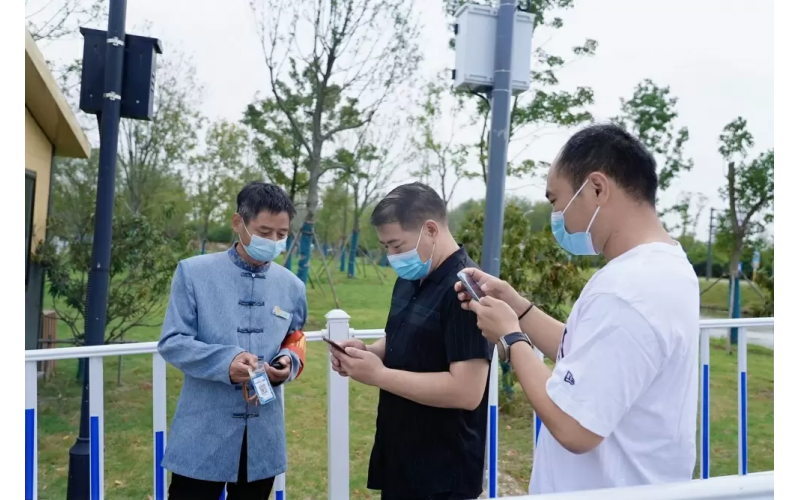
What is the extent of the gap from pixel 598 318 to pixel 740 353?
275 cm

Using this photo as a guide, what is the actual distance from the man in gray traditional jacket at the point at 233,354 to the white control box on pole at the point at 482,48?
139 cm

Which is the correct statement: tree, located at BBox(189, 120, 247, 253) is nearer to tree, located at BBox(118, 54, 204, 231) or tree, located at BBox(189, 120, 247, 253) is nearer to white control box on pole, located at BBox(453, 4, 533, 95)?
tree, located at BBox(118, 54, 204, 231)

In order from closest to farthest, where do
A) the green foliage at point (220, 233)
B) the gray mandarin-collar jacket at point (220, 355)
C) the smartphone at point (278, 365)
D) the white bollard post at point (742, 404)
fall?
the gray mandarin-collar jacket at point (220, 355)
the smartphone at point (278, 365)
the white bollard post at point (742, 404)
the green foliage at point (220, 233)

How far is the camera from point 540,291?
604 cm

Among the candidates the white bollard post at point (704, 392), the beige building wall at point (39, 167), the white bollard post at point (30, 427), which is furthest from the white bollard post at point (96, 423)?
the beige building wall at point (39, 167)

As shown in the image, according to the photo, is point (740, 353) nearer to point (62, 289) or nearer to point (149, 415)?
point (149, 415)

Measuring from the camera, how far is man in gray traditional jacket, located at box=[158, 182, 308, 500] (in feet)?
7.16

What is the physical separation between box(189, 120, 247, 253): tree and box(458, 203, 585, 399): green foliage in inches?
171

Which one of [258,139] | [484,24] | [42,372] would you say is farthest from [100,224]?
[258,139]

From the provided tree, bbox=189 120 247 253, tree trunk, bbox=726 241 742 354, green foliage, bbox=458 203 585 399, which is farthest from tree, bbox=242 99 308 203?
tree trunk, bbox=726 241 742 354

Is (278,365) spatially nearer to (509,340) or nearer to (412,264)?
(412,264)

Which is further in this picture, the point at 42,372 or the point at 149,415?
the point at 42,372

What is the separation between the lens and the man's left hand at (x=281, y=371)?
2239mm

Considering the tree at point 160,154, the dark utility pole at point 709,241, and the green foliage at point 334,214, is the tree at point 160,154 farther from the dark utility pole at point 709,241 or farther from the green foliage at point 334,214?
the dark utility pole at point 709,241
